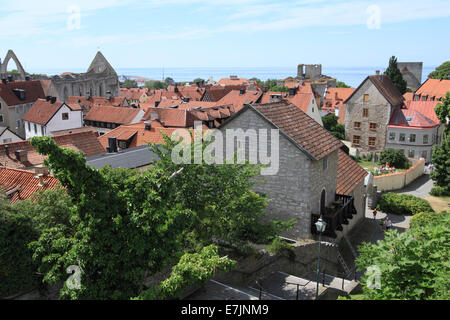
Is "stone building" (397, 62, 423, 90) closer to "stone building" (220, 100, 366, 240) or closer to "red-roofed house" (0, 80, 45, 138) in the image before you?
"red-roofed house" (0, 80, 45, 138)

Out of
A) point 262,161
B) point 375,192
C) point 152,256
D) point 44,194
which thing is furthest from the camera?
point 375,192

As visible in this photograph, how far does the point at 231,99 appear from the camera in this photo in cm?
6906

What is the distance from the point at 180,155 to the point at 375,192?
77.6 feet

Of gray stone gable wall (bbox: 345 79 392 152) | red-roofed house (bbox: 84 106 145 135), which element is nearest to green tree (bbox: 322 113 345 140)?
gray stone gable wall (bbox: 345 79 392 152)

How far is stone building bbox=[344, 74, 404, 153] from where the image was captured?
55678 millimetres

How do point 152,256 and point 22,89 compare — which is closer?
point 152,256

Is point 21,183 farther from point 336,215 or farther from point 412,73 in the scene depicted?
point 412,73

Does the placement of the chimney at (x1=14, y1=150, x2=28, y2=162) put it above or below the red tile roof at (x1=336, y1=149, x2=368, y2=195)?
above

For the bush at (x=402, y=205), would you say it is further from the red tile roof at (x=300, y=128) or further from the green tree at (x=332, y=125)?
the green tree at (x=332, y=125)

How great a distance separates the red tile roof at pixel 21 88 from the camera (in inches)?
2391

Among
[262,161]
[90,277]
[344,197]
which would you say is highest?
[262,161]

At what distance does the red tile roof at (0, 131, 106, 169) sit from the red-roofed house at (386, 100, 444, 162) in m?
39.3

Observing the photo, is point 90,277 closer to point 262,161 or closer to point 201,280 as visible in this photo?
point 201,280

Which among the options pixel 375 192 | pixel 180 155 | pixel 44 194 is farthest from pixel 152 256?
pixel 375 192
